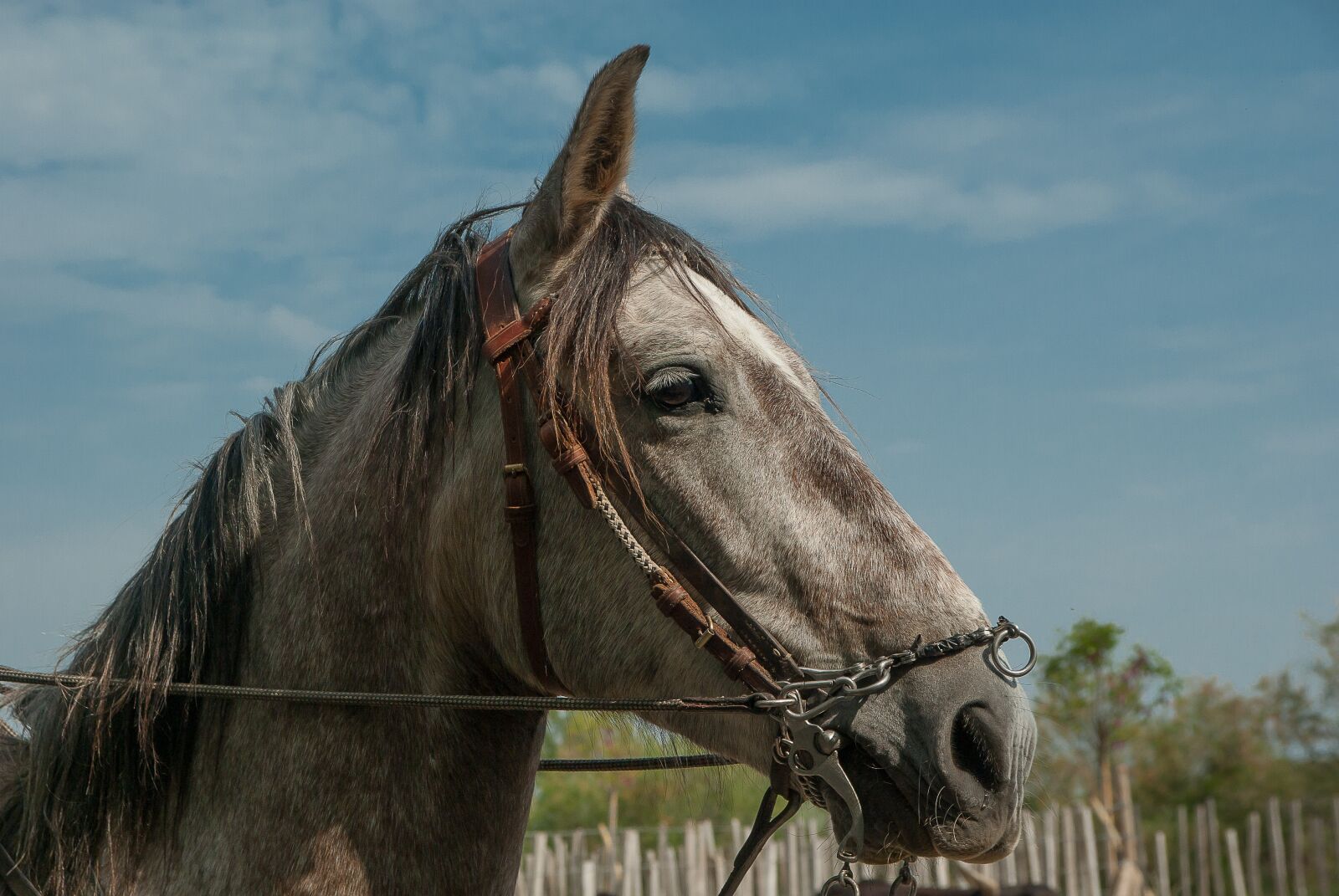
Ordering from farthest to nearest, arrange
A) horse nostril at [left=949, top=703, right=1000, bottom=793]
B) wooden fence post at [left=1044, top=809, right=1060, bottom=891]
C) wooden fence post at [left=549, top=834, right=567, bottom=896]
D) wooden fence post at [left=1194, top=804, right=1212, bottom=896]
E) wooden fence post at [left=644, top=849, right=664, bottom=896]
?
wooden fence post at [left=1194, top=804, right=1212, bottom=896] → wooden fence post at [left=549, top=834, right=567, bottom=896] → wooden fence post at [left=644, top=849, right=664, bottom=896] → wooden fence post at [left=1044, top=809, right=1060, bottom=891] → horse nostril at [left=949, top=703, right=1000, bottom=793]

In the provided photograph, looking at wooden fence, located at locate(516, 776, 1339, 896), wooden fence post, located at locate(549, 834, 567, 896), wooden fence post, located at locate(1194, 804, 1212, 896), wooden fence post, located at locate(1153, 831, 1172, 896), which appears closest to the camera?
wooden fence, located at locate(516, 776, 1339, 896)

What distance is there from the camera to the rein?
1.87 meters

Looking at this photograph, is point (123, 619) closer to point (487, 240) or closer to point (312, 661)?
point (312, 661)

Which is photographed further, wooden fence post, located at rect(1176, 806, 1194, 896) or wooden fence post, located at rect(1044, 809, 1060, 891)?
wooden fence post, located at rect(1176, 806, 1194, 896)

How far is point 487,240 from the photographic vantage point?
2.59 metres

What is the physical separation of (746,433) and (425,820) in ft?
3.13

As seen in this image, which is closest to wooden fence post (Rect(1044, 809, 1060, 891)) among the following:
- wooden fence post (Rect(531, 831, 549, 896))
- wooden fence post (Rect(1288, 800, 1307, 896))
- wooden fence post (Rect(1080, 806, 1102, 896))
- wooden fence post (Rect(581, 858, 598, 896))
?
wooden fence post (Rect(1080, 806, 1102, 896))

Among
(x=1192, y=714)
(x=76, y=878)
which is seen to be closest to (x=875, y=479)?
(x=76, y=878)

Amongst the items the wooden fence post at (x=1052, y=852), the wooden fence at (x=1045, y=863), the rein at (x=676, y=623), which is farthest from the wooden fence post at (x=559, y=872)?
the rein at (x=676, y=623)

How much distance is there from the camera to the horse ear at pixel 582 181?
6.93 feet

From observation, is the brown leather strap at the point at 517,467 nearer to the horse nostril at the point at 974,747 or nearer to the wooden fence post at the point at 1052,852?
the horse nostril at the point at 974,747

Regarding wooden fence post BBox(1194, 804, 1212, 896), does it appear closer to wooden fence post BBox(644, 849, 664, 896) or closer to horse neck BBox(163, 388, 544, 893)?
wooden fence post BBox(644, 849, 664, 896)

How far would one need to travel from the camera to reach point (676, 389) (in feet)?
6.89

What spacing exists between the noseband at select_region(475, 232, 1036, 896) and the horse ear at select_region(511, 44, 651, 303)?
8 cm
